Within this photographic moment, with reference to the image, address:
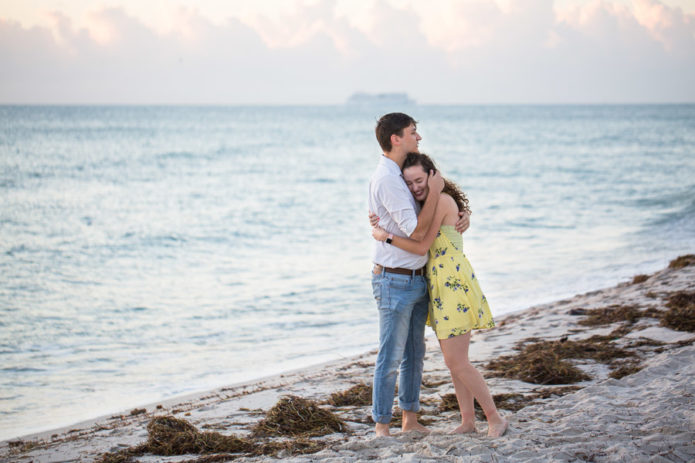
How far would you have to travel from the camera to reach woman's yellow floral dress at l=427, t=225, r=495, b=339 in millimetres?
3855

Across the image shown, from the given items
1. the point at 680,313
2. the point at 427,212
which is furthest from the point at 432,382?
the point at 680,313

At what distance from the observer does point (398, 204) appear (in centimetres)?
369

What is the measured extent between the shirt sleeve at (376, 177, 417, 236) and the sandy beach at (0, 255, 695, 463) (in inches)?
51.4

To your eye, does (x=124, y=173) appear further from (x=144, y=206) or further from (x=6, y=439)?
(x=6, y=439)

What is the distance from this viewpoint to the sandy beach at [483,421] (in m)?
3.66

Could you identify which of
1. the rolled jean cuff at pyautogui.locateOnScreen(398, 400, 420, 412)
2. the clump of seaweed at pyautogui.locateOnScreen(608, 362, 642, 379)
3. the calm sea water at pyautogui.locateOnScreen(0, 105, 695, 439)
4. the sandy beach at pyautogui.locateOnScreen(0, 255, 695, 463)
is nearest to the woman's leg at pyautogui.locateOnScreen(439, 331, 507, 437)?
the sandy beach at pyautogui.locateOnScreen(0, 255, 695, 463)

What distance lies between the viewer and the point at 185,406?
567 centimetres

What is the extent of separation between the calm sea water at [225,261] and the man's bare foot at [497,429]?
3.57m

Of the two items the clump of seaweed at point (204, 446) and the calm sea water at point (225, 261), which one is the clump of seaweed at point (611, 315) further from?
the clump of seaweed at point (204, 446)

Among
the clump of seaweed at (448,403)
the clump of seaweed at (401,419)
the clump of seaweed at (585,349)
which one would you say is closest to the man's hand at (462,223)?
the clump of seaweed at (401,419)

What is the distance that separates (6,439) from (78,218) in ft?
48.8

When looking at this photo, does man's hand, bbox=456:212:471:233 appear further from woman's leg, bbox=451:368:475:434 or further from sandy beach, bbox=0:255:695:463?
sandy beach, bbox=0:255:695:463

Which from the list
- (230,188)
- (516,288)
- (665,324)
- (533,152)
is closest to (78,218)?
(230,188)

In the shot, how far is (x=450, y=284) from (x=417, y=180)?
0.67m
